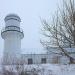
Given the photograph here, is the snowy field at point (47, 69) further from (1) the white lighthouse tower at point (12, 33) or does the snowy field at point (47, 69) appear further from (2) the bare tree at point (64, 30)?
(1) the white lighthouse tower at point (12, 33)

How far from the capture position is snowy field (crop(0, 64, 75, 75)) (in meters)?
13.3

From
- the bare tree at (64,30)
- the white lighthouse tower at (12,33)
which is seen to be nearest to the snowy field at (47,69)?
the bare tree at (64,30)

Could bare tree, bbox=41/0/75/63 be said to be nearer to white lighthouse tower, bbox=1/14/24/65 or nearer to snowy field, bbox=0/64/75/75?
snowy field, bbox=0/64/75/75

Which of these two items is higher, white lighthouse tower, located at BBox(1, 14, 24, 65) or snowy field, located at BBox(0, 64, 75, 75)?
white lighthouse tower, located at BBox(1, 14, 24, 65)

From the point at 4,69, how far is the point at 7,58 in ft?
10.5

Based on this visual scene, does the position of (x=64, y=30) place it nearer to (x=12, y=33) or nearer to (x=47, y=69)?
(x=47, y=69)

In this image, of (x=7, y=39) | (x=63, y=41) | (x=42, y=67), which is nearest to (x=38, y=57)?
(x=7, y=39)

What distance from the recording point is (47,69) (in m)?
13.9

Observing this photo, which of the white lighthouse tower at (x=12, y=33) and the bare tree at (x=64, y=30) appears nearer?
the bare tree at (x=64, y=30)

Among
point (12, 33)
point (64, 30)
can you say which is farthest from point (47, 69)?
point (12, 33)

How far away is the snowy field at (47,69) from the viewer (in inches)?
525

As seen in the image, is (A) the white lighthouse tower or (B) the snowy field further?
(A) the white lighthouse tower

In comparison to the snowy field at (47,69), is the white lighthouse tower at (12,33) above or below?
→ above

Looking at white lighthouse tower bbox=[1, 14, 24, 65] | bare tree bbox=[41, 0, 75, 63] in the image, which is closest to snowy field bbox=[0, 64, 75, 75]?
bare tree bbox=[41, 0, 75, 63]
